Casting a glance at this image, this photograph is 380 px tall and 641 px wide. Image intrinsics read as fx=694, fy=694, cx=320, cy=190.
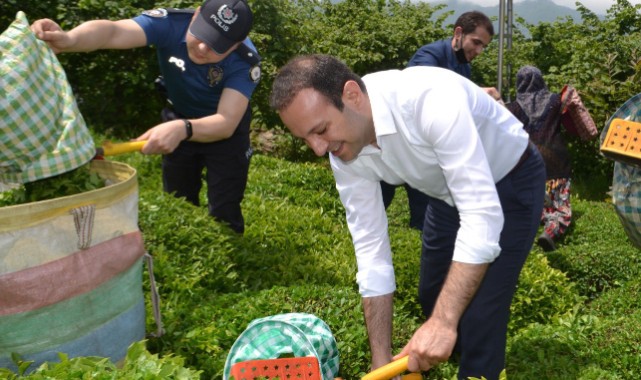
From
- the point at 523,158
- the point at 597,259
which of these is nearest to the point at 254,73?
the point at 523,158

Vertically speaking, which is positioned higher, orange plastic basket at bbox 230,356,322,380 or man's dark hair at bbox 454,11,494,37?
man's dark hair at bbox 454,11,494,37

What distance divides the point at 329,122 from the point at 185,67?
235 cm

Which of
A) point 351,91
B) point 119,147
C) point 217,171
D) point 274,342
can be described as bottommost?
point 274,342

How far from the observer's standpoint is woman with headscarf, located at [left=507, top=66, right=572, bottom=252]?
7340 mm

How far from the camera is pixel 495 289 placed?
126 inches

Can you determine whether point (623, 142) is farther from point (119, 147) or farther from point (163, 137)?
point (119, 147)

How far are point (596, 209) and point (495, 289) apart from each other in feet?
18.3

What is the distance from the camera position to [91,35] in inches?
160

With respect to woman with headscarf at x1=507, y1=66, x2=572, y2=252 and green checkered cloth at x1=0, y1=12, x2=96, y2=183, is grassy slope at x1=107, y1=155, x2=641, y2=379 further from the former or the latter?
green checkered cloth at x1=0, y1=12, x2=96, y2=183

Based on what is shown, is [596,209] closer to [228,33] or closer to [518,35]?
[228,33]

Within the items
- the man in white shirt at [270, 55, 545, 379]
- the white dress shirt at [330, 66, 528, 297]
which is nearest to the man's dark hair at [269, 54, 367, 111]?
the man in white shirt at [270, 55, 545, 379]

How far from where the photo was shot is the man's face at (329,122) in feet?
8.63

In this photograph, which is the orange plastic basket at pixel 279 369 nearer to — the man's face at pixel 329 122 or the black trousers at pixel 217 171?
the man's face at pixel 329 122

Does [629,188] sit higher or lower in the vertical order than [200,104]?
higher
